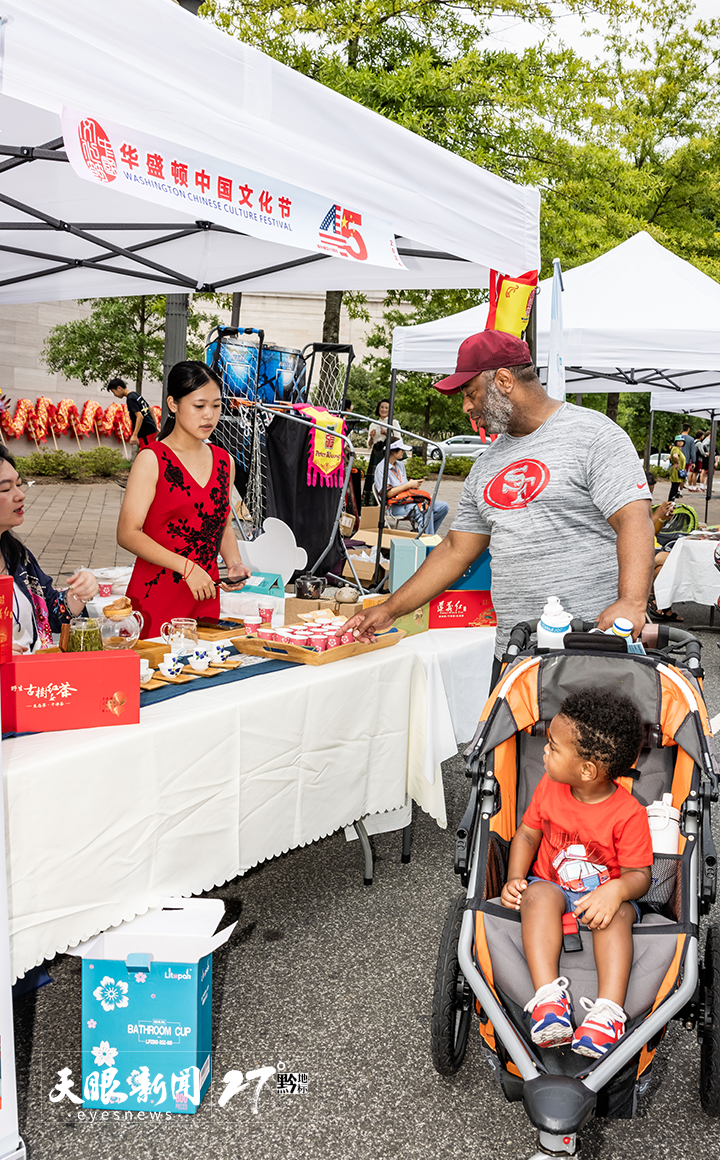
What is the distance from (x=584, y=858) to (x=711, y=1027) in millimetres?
479

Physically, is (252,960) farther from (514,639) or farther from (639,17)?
(639,17)

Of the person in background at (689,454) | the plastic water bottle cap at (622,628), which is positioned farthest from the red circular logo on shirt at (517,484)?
the person in background at (689,454)

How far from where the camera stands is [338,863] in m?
3.74

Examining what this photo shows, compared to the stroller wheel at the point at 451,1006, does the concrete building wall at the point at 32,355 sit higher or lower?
higher

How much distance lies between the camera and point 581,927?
2.26 meters

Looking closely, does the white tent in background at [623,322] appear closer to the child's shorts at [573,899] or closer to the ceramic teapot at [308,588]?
the ceramic teapot at [308,588]

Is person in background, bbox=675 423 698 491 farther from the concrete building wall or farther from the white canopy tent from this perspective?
the white canopy tent

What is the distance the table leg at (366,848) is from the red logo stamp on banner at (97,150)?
2337 millimetres

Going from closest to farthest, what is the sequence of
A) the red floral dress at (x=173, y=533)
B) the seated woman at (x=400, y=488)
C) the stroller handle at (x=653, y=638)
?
the stroller handle at (x=653, y=638) < the red floral dress at (x=173, y=533) < the seated woman at (x=400, y=488)

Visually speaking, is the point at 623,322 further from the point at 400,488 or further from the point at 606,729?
the point at 606,729

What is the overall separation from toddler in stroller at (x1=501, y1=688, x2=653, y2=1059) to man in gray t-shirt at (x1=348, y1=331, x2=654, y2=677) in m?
0.47

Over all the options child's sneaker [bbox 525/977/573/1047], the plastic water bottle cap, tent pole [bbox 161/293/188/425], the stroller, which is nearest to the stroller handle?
the stroller

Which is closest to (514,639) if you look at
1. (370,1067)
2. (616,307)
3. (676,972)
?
(676,972)

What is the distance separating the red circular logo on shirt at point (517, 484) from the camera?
2.66 metres
